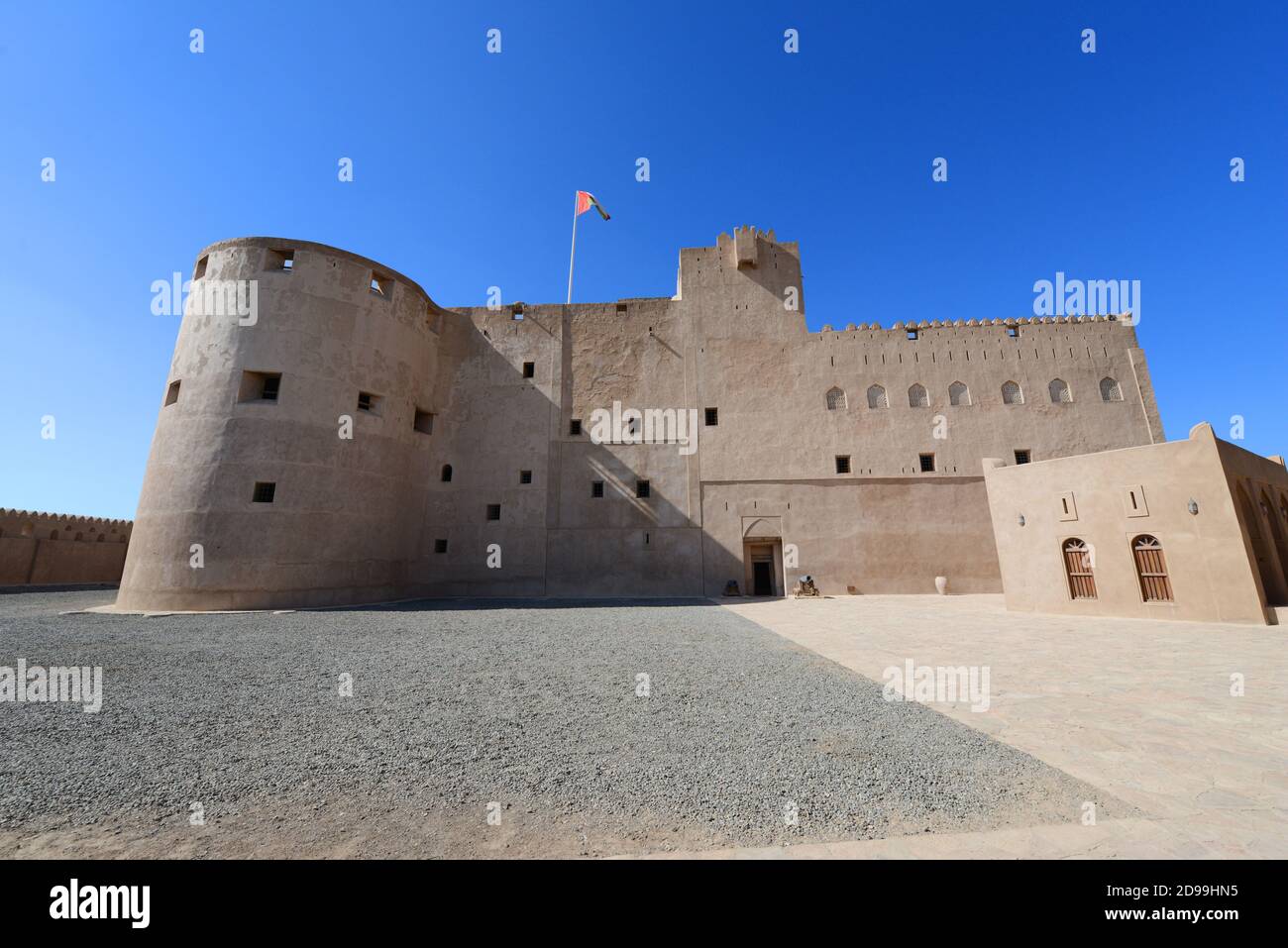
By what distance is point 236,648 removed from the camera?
8266 millimetres

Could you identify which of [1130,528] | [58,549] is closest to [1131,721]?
[1130,528]

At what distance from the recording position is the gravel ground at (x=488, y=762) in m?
A: 2.66

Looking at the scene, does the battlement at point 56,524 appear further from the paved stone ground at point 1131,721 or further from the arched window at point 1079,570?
the arched window at point 1079,570

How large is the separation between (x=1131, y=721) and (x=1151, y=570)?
36.2 ft

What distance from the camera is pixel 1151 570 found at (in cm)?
1178

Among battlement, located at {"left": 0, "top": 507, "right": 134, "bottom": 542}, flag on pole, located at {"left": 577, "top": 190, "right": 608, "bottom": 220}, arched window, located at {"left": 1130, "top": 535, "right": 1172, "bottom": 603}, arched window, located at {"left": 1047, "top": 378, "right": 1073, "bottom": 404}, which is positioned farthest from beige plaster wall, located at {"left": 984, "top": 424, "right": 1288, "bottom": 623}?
battlement, located at {"left": 0, "top": 507, "right": 134, "bottom": 542}

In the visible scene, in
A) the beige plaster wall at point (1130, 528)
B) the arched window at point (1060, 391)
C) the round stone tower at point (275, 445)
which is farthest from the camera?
the arched window at point (1060, 391)

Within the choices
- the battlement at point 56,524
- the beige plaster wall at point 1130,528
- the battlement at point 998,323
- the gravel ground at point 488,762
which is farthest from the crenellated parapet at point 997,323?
the battlement at point 56,524

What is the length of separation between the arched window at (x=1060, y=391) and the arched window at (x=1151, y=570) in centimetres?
1247

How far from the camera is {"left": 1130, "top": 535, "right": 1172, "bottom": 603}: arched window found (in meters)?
11.6

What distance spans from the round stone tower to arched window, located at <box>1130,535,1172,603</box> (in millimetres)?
23529
